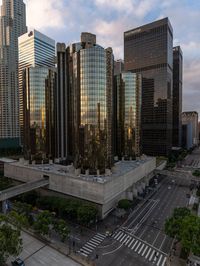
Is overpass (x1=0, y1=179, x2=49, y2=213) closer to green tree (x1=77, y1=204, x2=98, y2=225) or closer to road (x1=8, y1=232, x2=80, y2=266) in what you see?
road (x1=8, y1=232, x2=80, y2=266)

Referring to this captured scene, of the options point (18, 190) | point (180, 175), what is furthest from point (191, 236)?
point (180, 175)

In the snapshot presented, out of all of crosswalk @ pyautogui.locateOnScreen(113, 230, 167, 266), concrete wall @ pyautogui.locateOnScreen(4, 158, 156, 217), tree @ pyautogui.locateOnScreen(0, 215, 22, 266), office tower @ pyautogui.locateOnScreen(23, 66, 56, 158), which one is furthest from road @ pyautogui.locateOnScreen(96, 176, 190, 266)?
office tower @ pyautogui.locateOnScreen(23, 66, 56, 158)

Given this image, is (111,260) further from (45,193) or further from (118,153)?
(118,153)

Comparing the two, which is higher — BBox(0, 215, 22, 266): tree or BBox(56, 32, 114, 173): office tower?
BBox(56, 32, 114, 173): office tower

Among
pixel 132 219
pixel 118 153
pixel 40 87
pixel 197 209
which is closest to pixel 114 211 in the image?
pixel 132 219

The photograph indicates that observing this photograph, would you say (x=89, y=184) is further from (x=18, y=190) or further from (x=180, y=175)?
(x=180, y=175)

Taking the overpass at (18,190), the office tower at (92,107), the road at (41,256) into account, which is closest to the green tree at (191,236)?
the road at (41,256)
